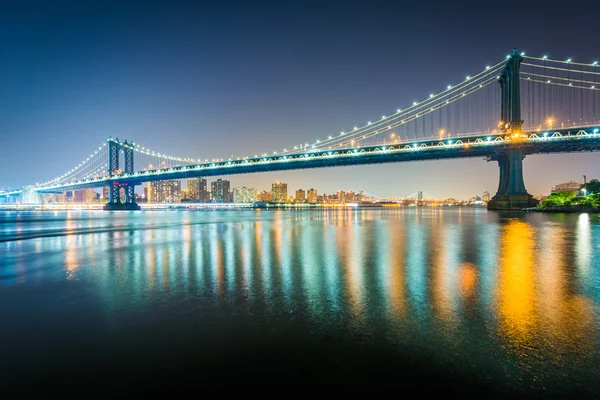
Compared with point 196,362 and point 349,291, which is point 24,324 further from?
point 349,291

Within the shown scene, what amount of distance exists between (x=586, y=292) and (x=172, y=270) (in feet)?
29.4

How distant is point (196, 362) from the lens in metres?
3.36

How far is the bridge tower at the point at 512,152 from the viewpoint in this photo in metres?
45.0

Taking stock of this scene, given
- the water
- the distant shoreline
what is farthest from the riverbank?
the water

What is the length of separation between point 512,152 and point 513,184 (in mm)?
4593

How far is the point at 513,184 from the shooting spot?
4569 cm

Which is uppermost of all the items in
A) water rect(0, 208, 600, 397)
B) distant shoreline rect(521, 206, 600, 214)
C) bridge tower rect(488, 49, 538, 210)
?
bridge tower rect(488, 49, 538, 210)

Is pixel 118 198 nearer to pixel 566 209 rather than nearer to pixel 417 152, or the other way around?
pixel 417 152

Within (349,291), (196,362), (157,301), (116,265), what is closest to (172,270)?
(116,265)

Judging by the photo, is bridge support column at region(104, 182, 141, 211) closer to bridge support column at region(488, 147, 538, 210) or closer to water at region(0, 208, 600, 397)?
bridge support column at region(488, 147, 538, 210)

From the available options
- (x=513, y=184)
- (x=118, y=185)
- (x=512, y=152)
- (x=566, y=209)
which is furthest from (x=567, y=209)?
(x=118, y=185)

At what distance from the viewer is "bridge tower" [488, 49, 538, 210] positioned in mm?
44969

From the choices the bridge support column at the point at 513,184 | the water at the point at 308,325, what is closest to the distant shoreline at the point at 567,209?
the bridge support column at the point at 513,184

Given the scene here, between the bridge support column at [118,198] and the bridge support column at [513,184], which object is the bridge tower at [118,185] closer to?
the bridge support column at [118,198]
